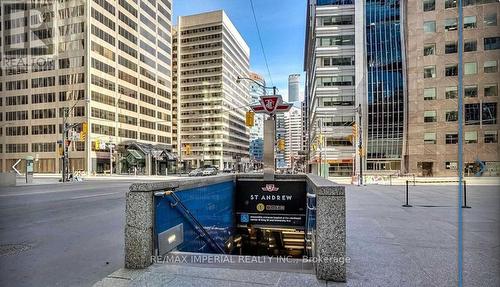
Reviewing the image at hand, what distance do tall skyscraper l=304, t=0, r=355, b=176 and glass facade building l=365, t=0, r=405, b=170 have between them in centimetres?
313

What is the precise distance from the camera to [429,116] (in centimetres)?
5028

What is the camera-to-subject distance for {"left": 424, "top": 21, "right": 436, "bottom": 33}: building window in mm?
47594

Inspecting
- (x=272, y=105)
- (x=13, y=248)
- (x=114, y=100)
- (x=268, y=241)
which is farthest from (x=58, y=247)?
(x=114, y=100)

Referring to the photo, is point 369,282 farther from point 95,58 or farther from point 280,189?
point 95,58

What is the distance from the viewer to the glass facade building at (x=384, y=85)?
53.3m

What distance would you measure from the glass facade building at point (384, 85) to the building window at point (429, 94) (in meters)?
3.73

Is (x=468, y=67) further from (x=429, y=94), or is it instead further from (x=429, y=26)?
(x=429, y=26)

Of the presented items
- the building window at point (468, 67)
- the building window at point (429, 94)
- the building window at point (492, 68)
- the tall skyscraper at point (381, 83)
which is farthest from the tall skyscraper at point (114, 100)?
the building window at point (429, 94)

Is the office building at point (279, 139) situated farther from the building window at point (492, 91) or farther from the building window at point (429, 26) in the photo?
the building window at point (429, 26)

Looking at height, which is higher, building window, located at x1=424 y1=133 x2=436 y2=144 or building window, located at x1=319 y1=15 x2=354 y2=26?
building window, located at x1=319 y1=15 x2=354 y2=26

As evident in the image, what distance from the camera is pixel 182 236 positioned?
18.6 ft

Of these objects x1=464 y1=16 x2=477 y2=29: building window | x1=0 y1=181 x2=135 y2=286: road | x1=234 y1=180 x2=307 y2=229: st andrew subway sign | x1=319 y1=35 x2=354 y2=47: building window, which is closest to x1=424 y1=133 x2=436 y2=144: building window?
x1=319 y1=35 x2=354 y2=47: building window

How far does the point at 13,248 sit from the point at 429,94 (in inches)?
2229

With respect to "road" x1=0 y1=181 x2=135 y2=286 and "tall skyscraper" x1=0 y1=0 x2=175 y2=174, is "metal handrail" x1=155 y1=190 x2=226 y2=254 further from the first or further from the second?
"tall skyscraper" x1=0 y1=0 x2=175 y2=174
